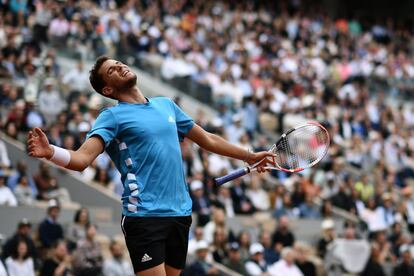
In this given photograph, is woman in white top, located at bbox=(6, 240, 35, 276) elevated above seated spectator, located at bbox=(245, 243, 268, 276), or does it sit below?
below

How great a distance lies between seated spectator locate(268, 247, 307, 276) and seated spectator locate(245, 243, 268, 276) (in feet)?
0.52

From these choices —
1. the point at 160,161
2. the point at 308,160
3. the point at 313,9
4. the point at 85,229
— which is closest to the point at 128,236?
the point at 160,161

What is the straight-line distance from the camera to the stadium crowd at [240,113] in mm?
13820

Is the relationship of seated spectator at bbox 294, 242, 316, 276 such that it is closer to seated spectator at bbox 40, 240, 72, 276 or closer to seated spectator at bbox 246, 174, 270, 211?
seated spectator at bbox 246, 174, 270, 211

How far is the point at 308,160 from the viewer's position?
692cm

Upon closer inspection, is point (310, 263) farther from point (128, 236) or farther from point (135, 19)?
point (135, 19)

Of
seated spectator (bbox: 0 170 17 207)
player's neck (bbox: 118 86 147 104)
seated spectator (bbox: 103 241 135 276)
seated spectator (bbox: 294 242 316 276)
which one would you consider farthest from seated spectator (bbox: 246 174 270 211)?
player's neck (bbox: 118 86 147 104)

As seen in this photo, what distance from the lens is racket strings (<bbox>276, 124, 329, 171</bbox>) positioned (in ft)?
22.1

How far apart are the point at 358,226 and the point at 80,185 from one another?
5590 millimetres

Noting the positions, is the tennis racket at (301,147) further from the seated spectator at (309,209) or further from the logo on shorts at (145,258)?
the seated spectator at (309,209)

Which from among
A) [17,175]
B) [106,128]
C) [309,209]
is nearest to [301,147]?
[106,128]

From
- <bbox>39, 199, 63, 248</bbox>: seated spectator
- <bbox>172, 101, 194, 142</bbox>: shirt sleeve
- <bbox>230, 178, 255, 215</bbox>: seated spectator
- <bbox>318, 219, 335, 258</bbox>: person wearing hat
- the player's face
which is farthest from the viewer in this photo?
<bbox>230, 178, 255, 215</bbox>: seated spectator

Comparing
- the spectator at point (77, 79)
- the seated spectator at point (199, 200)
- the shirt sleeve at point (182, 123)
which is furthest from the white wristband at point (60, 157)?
the spectator at point (77, 79)

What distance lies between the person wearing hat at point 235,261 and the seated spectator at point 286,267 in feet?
1.50
